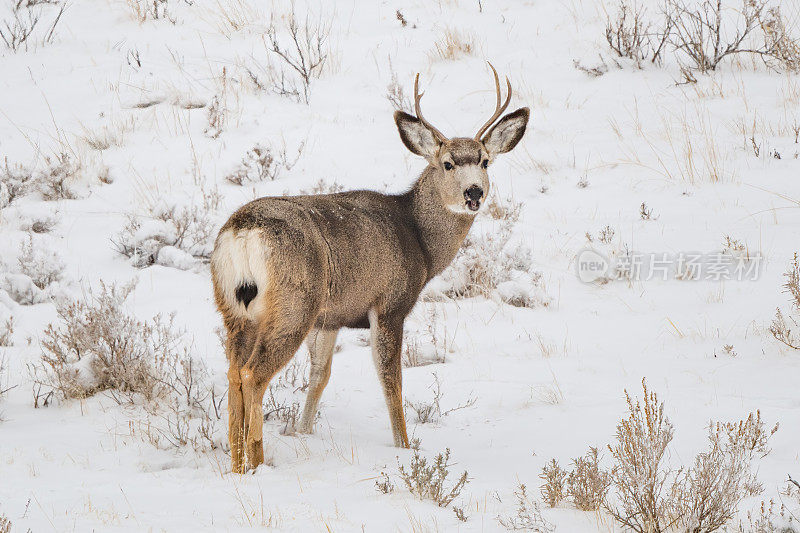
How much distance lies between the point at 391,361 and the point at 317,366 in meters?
0.68

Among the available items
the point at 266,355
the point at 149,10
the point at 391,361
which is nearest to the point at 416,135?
the point at 391,361

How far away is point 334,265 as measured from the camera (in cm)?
516

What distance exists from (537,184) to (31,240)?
18.8ft

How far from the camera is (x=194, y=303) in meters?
7.86

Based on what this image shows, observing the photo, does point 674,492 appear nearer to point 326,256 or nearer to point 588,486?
point 588,486

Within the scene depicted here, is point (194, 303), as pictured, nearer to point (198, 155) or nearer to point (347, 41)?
point (198, 155)

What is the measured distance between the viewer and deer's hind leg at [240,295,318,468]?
4.73 meters

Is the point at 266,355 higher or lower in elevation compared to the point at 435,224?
lower

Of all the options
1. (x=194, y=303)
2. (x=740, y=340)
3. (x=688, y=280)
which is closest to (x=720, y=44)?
(x=688, y=280)

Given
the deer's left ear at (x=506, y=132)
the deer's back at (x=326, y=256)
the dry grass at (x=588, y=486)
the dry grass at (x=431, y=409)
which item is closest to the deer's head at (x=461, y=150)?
the deer's left ear at (x=506, y=132)

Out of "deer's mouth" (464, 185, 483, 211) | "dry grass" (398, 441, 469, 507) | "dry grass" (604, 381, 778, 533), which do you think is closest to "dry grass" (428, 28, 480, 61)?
"deer's mouth" (464, 185, 483, 211)

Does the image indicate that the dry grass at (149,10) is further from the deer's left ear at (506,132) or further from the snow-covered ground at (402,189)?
the deer's left ear at (506,132)

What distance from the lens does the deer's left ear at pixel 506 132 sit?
6.41 meters

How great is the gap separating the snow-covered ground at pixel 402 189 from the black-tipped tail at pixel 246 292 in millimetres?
984
